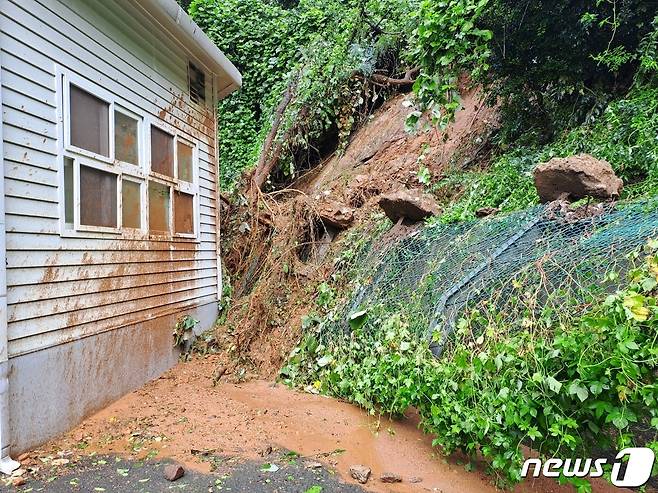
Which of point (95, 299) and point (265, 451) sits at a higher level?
point (95, 299)

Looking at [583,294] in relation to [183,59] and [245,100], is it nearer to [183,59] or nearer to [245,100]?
[183,59]

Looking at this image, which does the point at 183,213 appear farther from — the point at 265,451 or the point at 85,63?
the point at 265,451

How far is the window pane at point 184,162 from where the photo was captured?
5.30 m

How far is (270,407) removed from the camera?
386cm

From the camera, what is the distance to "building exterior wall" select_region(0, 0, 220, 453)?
3.00m

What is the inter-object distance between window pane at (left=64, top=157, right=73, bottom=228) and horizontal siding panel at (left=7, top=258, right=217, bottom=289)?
0.41 metres

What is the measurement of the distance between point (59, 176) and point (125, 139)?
1031 millimetres

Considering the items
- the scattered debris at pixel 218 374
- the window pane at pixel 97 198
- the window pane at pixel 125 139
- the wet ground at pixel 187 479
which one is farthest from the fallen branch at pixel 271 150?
the wet ground at pixel 187 479

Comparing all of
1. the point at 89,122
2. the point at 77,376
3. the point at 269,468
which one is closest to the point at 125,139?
the point at 89,122

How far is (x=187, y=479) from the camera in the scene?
8.82 ft

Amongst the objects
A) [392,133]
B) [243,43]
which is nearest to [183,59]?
[392,133]
